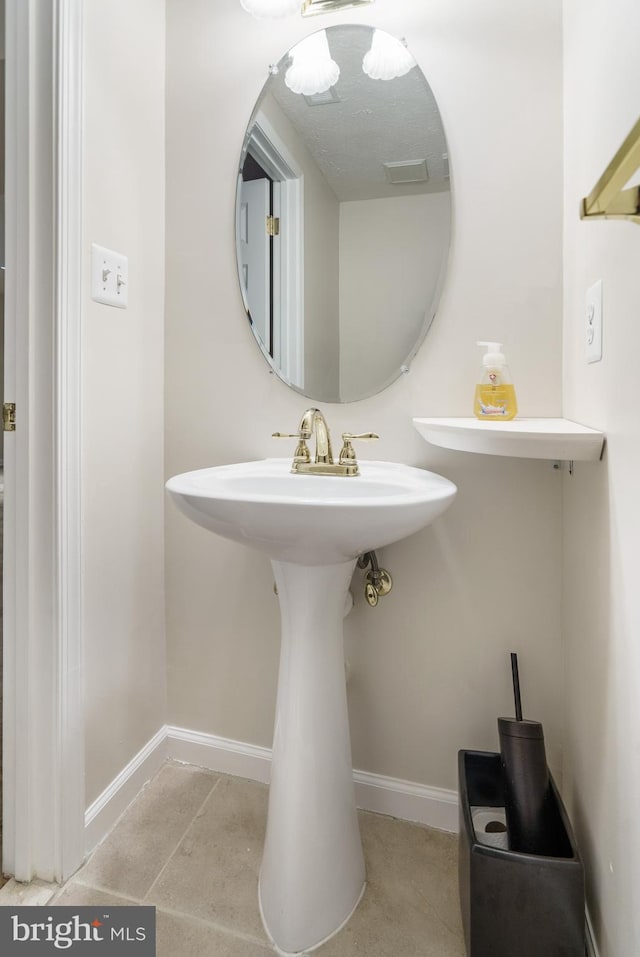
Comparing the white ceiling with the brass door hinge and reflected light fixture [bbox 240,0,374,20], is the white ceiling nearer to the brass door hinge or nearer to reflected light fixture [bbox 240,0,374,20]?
reflected light fixture [bbox 240,0,374,20]

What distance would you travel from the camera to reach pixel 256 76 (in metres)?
1.26

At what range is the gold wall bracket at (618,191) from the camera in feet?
1.48

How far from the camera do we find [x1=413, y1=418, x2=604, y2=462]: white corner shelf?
0.82m

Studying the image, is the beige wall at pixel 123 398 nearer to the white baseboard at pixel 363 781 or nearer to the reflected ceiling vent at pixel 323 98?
the white baseboard at pixel 363 781

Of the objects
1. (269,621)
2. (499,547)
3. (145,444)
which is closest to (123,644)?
(269,621)

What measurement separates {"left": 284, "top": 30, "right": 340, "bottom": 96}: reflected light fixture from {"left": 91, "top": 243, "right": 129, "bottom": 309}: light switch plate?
22.3 inches

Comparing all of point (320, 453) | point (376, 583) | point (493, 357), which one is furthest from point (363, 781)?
point (493, 357)

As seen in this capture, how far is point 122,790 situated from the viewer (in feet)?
3.98

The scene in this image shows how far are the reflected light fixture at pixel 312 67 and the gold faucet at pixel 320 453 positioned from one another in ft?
2.47

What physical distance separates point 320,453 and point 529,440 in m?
0.44

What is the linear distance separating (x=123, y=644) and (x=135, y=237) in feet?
3.09

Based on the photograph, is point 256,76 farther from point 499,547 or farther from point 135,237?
point 499,547

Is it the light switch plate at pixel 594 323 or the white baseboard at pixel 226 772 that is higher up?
the light switch plate at pixel 594 323

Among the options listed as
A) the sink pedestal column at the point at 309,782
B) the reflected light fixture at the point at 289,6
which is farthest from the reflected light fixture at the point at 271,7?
the sink pedestal column at the point at 309,782
